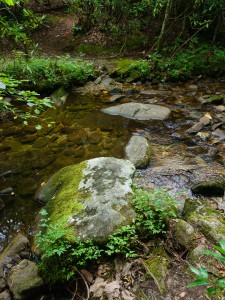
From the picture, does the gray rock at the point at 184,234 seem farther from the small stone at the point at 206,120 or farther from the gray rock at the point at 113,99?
the gray rock at the point at 113,99

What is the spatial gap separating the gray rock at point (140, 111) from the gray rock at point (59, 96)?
1.51 metres

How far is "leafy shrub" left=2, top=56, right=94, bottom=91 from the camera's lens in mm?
8070

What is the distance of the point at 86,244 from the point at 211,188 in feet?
6.73

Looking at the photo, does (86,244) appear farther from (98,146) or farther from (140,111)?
(140,111)

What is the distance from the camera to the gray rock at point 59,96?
7.93m

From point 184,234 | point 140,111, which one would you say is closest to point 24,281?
point 184,234

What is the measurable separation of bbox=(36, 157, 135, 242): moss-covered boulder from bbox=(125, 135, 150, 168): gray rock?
A: 56 cm

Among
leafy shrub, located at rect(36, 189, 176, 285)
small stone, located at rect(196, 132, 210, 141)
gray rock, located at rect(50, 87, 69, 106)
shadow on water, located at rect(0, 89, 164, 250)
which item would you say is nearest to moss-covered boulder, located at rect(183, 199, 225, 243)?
leafy shrub, located at rect(36, 189, 176, 285)

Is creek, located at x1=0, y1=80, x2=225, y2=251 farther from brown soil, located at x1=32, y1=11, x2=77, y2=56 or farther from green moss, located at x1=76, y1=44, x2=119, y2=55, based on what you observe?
brown soil, located at x1=32, y1=11, x2=77, y2=56

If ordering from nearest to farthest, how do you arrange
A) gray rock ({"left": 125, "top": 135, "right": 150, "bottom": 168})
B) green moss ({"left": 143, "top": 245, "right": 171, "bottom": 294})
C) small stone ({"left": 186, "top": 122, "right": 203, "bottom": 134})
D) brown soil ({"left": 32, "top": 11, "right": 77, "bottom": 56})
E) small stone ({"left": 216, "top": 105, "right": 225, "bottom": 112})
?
green moss ({"left": 143, "top": 245, "right": 171, "bottom": 294})
gray rock ({"left": 125, "top": 135, "right": 150, "bottom": 168})
small stone ({"left": 186, "top": 122, "right": 203, "bottom": 134})
small stone ({"left": 216, "top": 105, "right": 225, "bottom": 112})
brown soil ({"left": 32, "top": 11, "right": 77, "bottom": 56})

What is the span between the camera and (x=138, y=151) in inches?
196

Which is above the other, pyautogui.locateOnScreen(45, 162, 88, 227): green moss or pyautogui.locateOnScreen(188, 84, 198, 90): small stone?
pyautogui.locateOnScreen(45, 162, 88, 227): green moss

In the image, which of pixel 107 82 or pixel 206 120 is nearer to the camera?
pixel 206 120

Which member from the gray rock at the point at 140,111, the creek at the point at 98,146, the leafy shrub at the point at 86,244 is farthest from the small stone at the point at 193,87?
the leafy shrub at the point at 86,244
